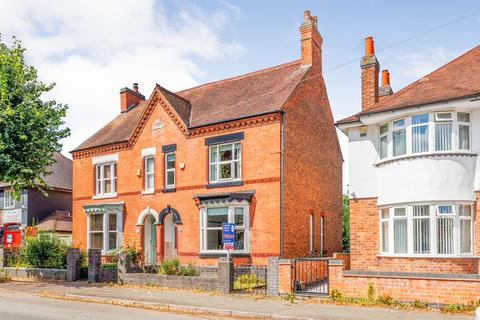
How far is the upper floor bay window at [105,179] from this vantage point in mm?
28312

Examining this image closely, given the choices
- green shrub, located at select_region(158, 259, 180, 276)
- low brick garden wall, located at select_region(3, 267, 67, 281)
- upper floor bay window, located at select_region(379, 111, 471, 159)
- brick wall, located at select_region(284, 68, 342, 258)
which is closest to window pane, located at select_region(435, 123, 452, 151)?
upper floor bay window, located at select_region(379, 111, 471, 159)

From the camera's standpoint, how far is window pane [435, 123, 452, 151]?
16.5 m

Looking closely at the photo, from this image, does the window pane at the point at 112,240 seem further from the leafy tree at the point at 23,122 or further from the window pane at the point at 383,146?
the window pane at the point at 383,146

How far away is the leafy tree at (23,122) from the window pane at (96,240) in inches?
259

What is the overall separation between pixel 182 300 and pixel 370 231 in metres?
6.98

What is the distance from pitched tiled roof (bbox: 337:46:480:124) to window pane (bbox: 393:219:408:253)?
3877 mm

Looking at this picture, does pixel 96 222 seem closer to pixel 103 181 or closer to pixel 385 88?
pixel 103 181

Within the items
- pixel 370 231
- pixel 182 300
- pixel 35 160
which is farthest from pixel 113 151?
pixel 370 231

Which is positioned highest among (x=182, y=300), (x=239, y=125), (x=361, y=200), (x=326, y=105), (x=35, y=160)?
(x=326, y=105)

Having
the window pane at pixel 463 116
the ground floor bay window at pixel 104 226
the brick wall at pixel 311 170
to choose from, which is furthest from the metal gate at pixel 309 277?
the ground floor bay window at pixel 104 226

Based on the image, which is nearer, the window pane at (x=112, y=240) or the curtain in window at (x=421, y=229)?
the curtain in window at (x=421, y=229)

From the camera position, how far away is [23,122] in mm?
21578

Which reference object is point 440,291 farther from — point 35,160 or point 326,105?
point 35,160

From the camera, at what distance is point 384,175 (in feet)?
58.3
